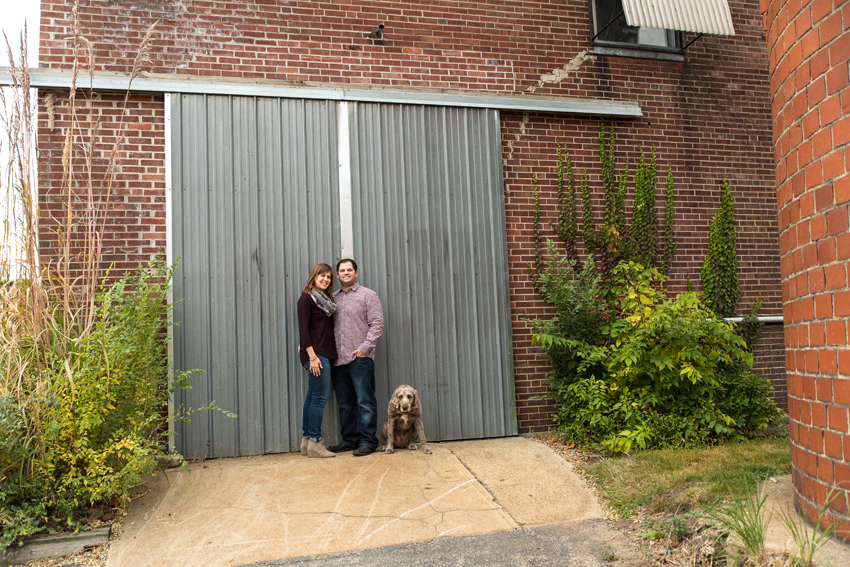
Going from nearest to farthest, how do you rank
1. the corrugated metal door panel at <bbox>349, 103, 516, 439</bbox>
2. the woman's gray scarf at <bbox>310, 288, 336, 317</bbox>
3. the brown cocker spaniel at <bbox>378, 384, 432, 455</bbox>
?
the brown cocker spaniel at <bbox>378, 384, 432, 455</bbox> < the woman's gray scarf at <bbox>310, 288, 336, 317</bbox> < the corrugated metal door panel at <bbox>349, 103, 516, 439</bbox>

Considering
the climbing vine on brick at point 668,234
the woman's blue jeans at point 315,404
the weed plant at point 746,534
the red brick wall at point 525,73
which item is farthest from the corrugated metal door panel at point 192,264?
the climbing vine on brick at point 668,234

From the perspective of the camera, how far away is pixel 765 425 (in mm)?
5770

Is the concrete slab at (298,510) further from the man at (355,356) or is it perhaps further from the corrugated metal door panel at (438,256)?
the corrugated metal door panel at (438,256)

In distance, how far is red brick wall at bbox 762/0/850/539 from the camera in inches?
111

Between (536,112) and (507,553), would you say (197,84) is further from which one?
(507,553)

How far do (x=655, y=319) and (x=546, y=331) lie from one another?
1111 millimetres

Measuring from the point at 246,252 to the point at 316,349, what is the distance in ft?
4.04

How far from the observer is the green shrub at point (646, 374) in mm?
5547

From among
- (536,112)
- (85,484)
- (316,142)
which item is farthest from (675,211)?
(85,484)

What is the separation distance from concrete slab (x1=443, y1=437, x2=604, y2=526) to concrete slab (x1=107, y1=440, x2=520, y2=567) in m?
0.14

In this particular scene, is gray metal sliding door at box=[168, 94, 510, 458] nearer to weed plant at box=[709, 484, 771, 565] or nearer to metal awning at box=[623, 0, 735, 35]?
metal awning at box=[623, 0, 735, 35]

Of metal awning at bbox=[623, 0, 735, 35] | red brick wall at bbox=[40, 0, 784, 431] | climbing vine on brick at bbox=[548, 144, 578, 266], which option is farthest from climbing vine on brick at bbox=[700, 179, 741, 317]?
metal awning at bbox=[623, 0, 735, 35]

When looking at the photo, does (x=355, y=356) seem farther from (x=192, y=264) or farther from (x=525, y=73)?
(x=525, y=73)

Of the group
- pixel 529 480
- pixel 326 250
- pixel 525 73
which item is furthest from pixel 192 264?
pixel 525 73
